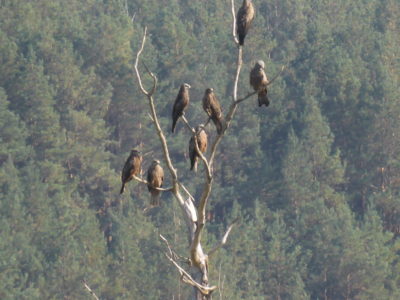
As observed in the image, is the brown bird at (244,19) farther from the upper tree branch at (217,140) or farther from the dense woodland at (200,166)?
the dense woodland at (200,166)

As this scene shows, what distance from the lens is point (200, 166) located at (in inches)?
1743

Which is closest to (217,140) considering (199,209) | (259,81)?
(199,209)

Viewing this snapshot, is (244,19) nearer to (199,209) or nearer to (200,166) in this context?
(199,209)

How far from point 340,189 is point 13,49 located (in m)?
12.4

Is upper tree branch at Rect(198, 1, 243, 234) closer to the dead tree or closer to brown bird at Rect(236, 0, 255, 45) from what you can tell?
the dead tree

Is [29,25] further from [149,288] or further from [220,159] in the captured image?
[149,288]

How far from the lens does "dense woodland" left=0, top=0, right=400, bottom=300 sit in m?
39.8

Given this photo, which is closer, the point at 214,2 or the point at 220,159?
the point at 220,159

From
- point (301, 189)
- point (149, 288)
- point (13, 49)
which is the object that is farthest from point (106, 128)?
point (149, 288)

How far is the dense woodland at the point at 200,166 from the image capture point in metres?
39.8

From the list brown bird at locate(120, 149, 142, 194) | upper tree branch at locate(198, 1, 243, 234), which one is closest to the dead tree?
upper tree branch at locate(198, 1, 243, 234)

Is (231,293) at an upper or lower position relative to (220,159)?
upper

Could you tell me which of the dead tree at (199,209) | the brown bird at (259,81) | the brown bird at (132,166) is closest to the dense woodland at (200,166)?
the brown bird at (259,81)

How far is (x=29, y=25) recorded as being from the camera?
173 feet
